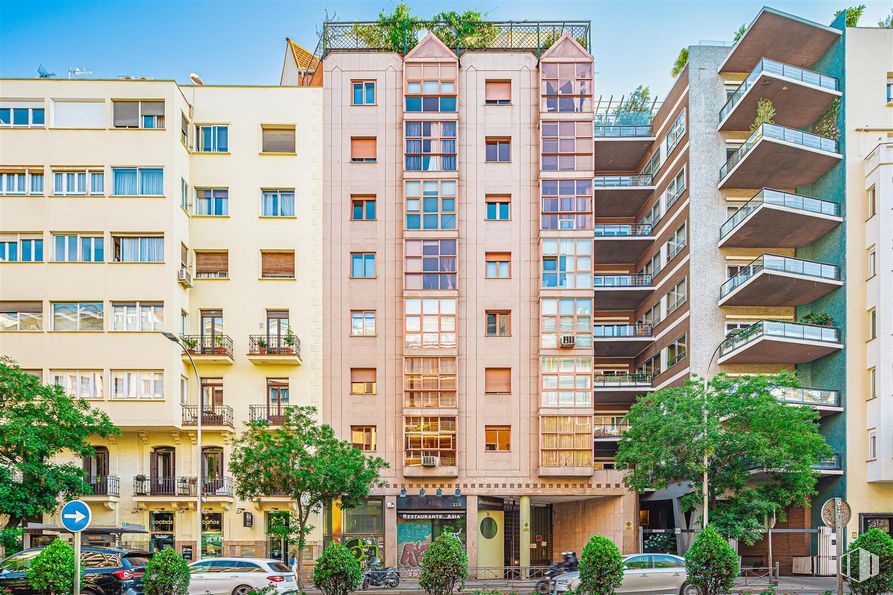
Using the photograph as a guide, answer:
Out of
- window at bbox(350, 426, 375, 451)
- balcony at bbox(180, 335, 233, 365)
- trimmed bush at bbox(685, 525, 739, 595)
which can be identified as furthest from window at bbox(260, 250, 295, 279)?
trimmed bush at bbox(685, 525, 739, 595)

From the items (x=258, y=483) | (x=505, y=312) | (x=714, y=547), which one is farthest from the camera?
(x=505, y=312)

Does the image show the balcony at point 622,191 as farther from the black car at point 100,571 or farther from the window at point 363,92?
the black car at point 100,571

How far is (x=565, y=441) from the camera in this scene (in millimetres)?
44781

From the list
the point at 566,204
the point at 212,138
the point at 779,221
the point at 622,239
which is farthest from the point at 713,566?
the point at 622,239

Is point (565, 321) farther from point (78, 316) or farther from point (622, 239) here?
point (78, 316)

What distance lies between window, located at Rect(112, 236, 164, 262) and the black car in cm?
1776

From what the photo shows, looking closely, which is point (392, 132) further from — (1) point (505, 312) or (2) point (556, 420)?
(2) point (556, 420)

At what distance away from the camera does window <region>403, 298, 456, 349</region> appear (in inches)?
1785

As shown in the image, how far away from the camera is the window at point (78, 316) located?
4322 centimetres

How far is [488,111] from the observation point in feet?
154

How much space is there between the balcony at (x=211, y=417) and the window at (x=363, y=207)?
11.3 m

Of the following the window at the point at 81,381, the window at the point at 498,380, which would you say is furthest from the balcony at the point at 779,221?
the window at the point at 81,381

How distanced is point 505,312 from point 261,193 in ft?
44.3

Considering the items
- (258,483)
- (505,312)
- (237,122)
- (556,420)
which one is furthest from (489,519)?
(237,122)
